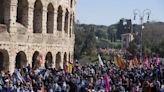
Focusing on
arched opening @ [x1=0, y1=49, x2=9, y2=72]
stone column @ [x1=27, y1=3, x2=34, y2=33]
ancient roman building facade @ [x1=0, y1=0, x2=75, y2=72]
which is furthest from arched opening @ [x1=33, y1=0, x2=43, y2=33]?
arched opening @ [x1=0, y1=49, x2=9, y2=72]

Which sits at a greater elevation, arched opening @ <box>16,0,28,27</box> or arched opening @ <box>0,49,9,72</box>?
arched opening @ <box>16,0,28,27</box>

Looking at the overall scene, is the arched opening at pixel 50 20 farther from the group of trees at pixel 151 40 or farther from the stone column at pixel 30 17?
the group of trees at pixel 151 40

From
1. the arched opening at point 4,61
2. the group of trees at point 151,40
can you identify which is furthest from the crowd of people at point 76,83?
the group of trees at point 151,40

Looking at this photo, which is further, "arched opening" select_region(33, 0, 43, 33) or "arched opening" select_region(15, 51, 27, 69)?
"arched opening" select_region(33, 0, 43, 33)

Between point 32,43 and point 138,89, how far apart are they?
41.4 feet

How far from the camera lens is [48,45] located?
34.8m

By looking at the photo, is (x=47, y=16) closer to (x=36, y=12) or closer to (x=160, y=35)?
(x=36, y=12)

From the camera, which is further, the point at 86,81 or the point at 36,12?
the point at 36,12

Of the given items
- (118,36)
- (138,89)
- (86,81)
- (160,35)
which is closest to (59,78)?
(86,81)

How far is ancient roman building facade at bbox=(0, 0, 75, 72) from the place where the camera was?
29422 millimetres

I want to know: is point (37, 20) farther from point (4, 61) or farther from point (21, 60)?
point (4, 61)

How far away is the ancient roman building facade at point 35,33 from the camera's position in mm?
29422

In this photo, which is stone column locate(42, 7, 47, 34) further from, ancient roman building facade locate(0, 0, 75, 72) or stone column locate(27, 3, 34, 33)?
stone column locate(27, 3, 34, 33)

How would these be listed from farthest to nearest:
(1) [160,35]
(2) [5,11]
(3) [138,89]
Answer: (1) [160,35]
(2) [5,11]
(3) [138,89]
